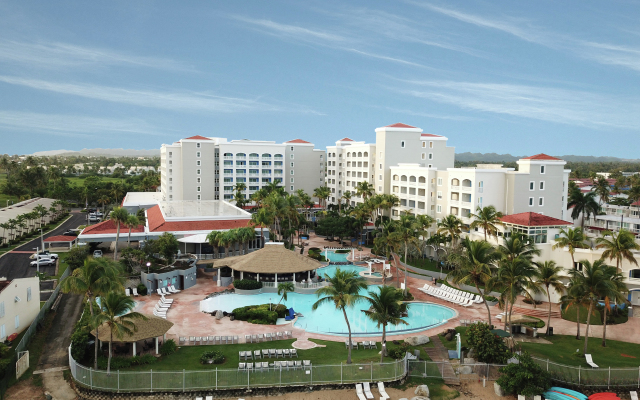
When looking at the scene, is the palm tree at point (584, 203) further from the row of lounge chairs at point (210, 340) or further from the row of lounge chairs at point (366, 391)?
the row of lounge chairs at point (210, 340)

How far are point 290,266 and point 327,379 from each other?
20463mm

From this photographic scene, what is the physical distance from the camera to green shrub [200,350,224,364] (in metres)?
27.0

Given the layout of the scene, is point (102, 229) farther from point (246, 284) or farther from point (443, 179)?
point (443, 179)

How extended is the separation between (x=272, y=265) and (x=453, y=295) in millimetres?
17160

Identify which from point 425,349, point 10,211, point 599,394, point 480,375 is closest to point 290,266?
point 425,349

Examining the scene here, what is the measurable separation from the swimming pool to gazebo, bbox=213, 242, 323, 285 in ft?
7.54

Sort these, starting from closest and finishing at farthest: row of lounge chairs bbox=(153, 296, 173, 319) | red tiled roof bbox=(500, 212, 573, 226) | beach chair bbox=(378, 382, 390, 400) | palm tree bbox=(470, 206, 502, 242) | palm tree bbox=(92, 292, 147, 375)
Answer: palm tree bbox=(92, 292, 147, 375) → beach chair bbox=(378, 382, 390, 400) → row of lounge chairs bbox=(153, 296, 173, 319) → red tiled roof bbox=(500, 212, 573, 226) → palm tree bbox=(470, 206, 502, 242)

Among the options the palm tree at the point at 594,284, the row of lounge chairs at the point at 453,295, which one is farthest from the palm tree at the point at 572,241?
the palm tree at the point at 594,284

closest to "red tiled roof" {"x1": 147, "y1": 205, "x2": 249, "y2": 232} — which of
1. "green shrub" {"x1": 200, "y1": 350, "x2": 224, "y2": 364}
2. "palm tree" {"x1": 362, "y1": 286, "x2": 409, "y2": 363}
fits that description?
"green shrub" {"x1": 200, "y1": 350, "x2": 224, "y2": 364}

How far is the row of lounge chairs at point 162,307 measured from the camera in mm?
35969

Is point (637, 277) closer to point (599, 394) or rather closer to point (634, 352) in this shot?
point (634, 352)

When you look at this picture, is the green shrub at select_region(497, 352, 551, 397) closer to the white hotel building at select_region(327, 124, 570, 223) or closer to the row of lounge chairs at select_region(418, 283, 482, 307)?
the row of lounge chairs at select_region(418, 283, 482, 307)

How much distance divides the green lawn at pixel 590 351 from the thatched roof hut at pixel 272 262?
70.2ft

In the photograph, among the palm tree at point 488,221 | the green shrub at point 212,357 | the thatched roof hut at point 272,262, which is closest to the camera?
the green shrub at point 212,357
